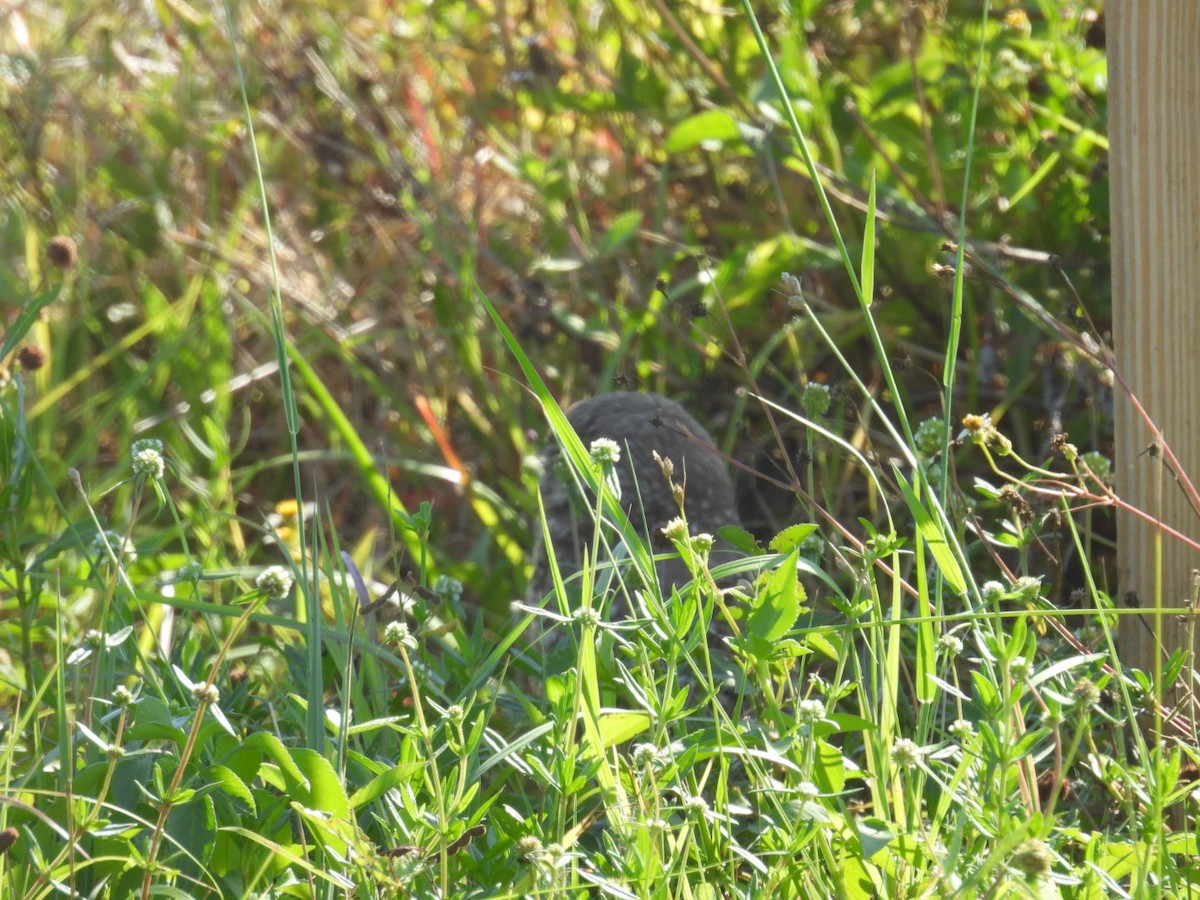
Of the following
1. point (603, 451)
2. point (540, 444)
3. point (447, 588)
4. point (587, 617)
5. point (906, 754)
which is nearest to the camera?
point (906, 754)

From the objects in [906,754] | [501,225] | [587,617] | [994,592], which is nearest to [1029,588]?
[994,592]

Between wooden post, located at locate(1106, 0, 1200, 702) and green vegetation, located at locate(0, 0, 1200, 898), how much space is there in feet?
0.25

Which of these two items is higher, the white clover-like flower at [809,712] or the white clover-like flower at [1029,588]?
the white clover-like flower at [1029,588]

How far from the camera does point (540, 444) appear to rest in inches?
109

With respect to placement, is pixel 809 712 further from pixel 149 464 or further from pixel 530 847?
pixel 149 464

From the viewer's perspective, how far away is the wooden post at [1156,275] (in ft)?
5.31

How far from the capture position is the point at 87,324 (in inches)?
126

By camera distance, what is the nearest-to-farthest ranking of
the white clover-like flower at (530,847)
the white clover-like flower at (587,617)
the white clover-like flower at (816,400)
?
the white clover-like flower at (530,847), the white clover-like flower at (587,617), the white clover-like flower at (816,400)

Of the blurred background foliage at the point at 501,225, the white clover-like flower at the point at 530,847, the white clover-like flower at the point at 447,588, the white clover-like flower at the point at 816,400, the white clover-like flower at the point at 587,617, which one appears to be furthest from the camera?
the blurred background foliage at the point at 501,225

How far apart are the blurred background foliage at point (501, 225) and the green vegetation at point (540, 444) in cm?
1

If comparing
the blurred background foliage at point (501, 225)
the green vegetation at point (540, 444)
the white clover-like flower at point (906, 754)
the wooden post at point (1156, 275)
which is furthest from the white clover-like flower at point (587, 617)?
the blurred background foliage at point (501, 225)

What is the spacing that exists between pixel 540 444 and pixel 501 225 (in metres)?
0.87

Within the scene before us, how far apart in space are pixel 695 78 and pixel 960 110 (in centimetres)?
67

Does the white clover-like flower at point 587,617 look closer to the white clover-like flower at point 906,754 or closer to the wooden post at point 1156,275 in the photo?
the white clover-like flower at point 906,754
